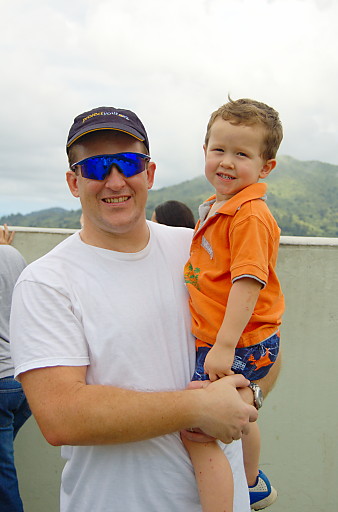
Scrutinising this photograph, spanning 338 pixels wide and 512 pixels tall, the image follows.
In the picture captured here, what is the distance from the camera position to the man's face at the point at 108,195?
1.86m

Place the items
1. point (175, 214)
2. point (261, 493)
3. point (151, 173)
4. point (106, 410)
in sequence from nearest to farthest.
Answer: point (106, 410), point (151, 173), point (261, 493), point (175, 214)

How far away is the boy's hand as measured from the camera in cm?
178

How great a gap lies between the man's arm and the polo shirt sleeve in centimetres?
46

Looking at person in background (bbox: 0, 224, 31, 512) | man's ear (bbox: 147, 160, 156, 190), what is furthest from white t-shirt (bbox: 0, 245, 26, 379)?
man's ear (bbox: 147, 160, 156, 190)

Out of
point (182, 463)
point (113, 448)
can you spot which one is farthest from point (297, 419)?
point (113, 448)

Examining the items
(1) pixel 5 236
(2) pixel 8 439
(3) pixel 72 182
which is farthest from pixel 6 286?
(3) pixel 72 182

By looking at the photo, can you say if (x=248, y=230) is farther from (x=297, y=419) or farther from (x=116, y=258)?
(x=297, y=419)

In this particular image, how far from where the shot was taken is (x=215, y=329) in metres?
1.86

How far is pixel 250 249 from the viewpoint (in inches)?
69.7

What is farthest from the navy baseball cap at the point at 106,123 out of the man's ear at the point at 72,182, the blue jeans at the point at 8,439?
the blue jeans at the point at 8,439

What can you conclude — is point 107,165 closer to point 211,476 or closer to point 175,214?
point 211,476

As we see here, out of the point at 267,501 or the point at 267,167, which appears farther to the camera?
the point at 267,501

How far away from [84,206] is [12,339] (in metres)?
0.58

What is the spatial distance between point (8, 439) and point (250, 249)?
7.23ft
